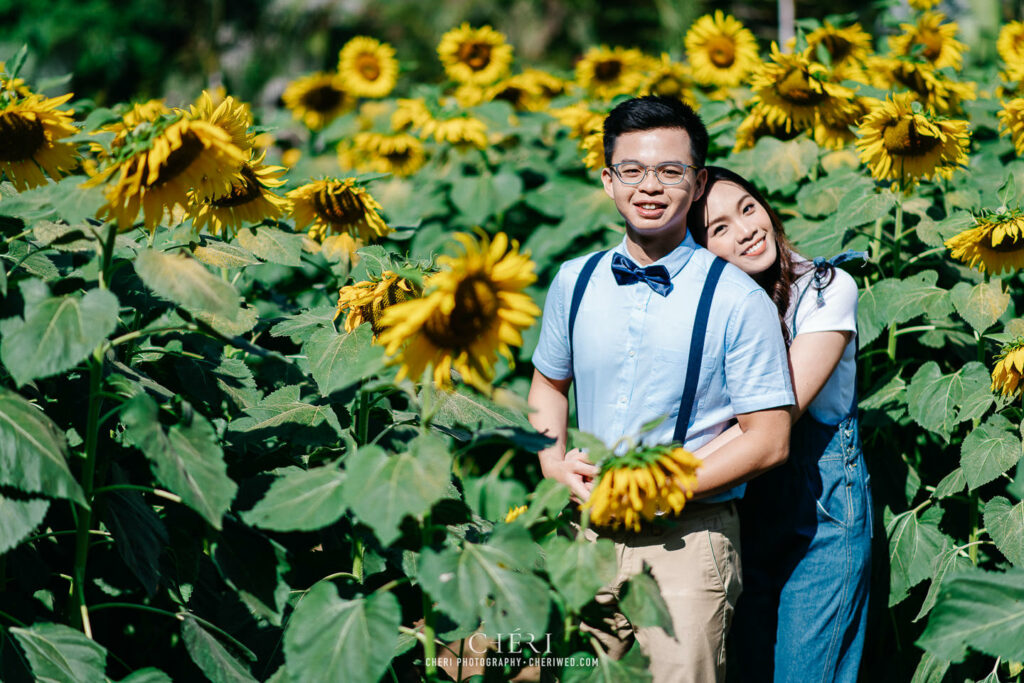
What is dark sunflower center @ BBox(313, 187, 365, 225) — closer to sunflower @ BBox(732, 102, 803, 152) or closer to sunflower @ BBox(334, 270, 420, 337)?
sunflower @ BBox(334, 270, 420, 337)

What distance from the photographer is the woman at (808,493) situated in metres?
2.10

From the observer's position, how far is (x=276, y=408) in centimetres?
196

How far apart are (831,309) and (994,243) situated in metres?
0.49

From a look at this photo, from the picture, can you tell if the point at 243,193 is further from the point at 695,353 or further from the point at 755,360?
the point at 755,360

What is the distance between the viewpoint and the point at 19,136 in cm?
190

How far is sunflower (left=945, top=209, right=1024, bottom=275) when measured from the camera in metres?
2.19

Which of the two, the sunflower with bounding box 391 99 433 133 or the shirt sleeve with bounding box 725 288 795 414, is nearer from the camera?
the shirt sleeve with bounding box 725 288 795 414

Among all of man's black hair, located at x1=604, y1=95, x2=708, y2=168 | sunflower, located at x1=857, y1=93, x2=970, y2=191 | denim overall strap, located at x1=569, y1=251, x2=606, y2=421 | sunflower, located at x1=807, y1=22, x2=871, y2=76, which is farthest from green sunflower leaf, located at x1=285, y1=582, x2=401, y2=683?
sunflower, located at x1=807, y1=22, x2=871, y2=76

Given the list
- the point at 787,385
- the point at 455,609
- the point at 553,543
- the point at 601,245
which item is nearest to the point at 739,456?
the point at 787,385

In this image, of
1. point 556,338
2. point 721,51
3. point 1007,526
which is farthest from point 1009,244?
point 721,51

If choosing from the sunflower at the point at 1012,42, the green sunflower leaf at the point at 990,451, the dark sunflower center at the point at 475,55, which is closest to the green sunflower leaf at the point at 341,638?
the green sunflower leaf at the point at 990,451

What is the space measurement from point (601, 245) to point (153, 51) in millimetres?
10436

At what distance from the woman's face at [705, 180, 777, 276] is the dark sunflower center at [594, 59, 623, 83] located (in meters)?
2.57

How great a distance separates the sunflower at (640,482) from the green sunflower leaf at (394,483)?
9.9 inches
